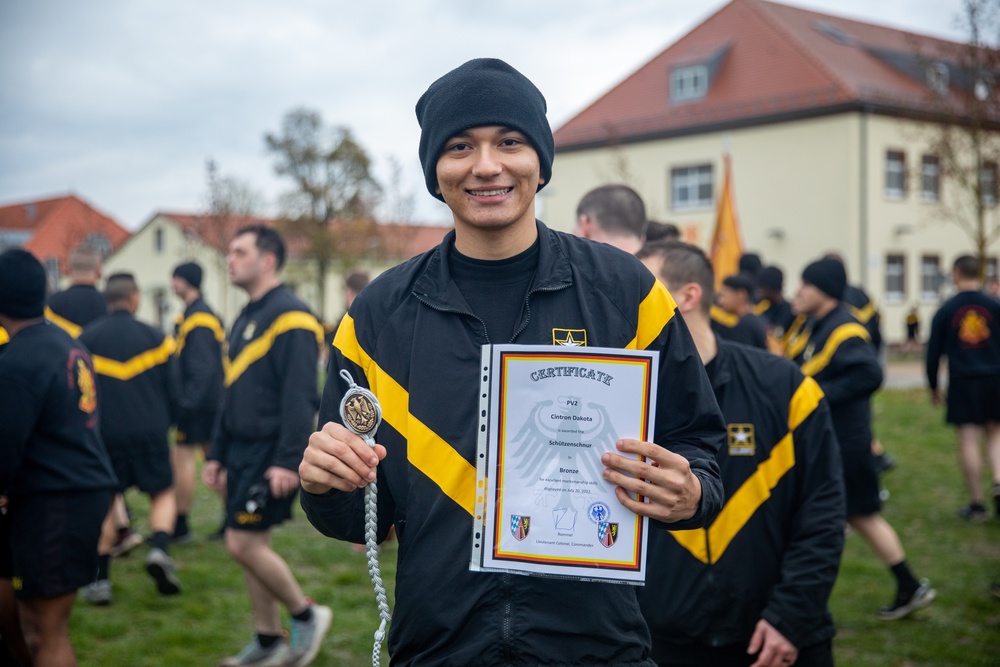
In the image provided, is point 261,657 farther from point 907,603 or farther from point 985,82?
point 985,82

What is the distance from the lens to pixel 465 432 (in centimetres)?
226

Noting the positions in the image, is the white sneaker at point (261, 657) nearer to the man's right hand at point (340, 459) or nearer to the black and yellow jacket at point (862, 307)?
the man's right hand at point (340, 459)

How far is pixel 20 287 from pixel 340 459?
3.01 meters

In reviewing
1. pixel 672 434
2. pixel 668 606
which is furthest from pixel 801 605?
pixel 672 434

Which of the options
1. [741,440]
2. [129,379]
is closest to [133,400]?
[129,379]

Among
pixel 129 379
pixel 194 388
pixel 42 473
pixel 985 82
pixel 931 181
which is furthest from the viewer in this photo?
pixel 931 181

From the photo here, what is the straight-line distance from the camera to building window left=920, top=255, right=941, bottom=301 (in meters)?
34.7

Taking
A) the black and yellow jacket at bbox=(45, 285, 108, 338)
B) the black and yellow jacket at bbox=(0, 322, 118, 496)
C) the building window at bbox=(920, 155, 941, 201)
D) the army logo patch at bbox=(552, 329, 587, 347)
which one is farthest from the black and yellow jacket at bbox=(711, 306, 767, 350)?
the building window at bbox=(920, 155, 941, 201)

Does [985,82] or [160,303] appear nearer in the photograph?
[985,82]

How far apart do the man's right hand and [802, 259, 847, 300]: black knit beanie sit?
5.15 metres

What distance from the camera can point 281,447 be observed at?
18.3 feet

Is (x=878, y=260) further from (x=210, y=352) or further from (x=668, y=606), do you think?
(x=668, y=606)

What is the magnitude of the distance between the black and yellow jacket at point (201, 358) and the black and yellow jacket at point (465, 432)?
6.53m

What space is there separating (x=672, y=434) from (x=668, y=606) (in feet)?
3.96
